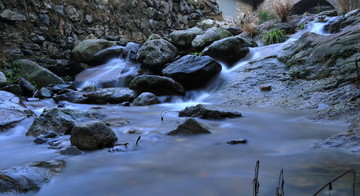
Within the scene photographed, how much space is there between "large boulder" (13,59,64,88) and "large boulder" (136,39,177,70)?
246 centimetres

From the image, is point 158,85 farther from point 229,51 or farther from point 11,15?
point 11,15

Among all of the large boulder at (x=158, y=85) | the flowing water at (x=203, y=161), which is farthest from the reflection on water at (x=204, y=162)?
the large boulder at (x=158, y=85)

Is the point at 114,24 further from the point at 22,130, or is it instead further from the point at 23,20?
the point at 22,130

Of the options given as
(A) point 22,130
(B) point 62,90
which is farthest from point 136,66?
(A) point 22,130

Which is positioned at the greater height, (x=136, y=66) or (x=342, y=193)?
(x=136, y=66)

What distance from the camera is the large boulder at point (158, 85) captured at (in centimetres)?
608

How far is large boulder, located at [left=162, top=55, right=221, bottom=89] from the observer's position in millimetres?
6223

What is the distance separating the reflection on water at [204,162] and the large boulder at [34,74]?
4.97 meters

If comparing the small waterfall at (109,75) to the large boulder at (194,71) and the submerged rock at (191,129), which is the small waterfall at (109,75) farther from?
the submerged rock at (191,129)

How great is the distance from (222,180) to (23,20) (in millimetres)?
9185

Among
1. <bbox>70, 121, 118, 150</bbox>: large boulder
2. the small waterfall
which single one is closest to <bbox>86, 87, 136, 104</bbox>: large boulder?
the small waterfall

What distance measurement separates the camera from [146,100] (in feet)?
18.4

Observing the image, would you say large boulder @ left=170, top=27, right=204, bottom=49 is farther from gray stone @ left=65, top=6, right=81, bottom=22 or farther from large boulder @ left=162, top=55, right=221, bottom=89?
gray stone @ left=65, top=6, right=81, bottom=22

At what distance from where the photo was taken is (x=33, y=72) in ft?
25.7
